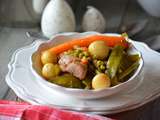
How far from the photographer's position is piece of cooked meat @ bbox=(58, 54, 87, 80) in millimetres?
546

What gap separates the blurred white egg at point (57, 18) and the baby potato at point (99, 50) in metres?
0.23

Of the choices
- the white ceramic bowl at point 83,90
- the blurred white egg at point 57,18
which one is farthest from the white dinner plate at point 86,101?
the blurred white egg at point 57,18

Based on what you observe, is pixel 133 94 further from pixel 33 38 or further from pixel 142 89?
pixel 33 38

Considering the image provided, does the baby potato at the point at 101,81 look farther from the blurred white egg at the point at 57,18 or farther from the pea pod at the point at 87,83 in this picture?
the blurred white egg at the point at 57,18

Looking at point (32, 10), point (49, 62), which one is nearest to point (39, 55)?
point (49, 62)

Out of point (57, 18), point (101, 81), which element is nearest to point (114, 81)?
point (101, 81)

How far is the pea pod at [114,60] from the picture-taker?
0.56m

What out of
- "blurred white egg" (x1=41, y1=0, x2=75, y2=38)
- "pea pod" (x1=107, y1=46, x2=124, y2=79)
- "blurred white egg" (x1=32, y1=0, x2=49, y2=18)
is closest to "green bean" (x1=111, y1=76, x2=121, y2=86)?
"pea pod" (x1=107, y1=46, x2=124, y2=79)

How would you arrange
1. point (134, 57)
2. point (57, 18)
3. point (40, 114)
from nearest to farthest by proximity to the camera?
1. point (40, 114)
2. point (134, 57)
3. point (57, 18)

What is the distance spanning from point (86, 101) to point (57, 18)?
0.97 feet

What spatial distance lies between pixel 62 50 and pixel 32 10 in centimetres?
30

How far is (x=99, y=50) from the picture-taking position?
1.88 feet

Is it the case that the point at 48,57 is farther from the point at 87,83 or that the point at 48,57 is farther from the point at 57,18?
the point at 57,18

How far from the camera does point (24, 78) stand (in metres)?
0.58
